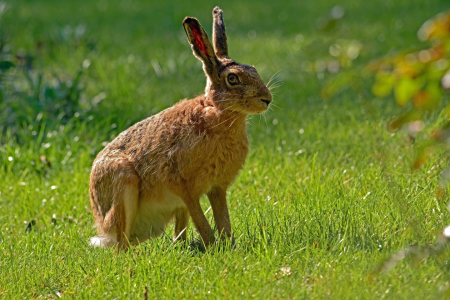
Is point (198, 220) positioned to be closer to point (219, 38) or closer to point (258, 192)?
point (258, 192)

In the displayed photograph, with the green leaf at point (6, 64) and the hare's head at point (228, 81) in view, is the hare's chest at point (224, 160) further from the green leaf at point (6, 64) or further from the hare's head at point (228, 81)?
the green leaf at point (6, 64)

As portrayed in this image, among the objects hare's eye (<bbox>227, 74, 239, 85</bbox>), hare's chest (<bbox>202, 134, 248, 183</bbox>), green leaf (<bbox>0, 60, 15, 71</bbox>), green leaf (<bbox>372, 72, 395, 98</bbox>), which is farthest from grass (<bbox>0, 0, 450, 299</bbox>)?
green leaf (<bbox>0, 60, 15, 71</bbox>)

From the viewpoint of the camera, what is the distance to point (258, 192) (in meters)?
4.67

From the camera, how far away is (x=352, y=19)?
10.3 m

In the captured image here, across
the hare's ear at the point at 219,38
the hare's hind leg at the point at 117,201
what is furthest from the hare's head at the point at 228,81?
the hare's hind leg at the point at 117,201

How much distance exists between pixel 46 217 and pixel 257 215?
181 centimetres

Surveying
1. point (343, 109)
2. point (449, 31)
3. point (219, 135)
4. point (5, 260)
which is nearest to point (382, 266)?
point (449, 31)

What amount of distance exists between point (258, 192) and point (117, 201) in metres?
1.17

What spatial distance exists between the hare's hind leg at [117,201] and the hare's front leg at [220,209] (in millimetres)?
487

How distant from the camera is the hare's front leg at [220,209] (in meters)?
3.86

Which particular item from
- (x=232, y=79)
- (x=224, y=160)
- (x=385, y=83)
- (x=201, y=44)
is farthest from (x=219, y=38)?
(x=385, y=83)

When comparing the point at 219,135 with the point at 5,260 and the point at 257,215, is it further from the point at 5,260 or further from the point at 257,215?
the point at 5,260

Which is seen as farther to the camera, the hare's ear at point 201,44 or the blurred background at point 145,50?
the blurred background at point 145,50

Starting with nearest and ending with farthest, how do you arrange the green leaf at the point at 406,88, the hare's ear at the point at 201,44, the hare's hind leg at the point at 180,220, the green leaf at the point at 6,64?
1. the green leaf at the point at 406,88
2. the hare's ear at the point at 201,44
3. the hare's hind leg at the point at 180,220
4. the green leaf at the point at 6,64
